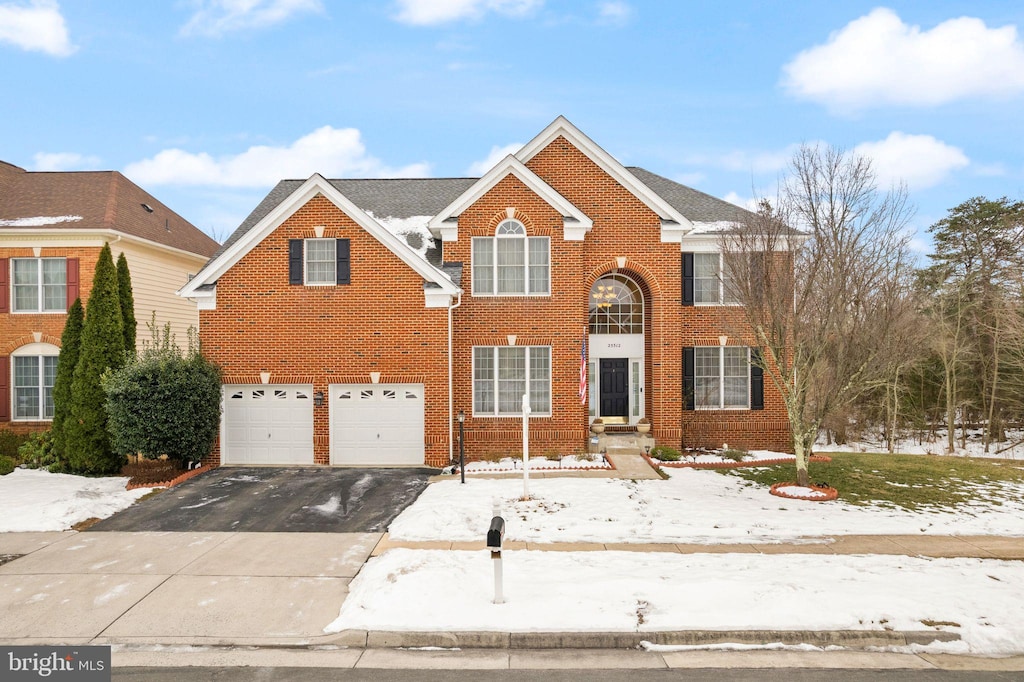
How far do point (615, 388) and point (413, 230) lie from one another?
7.91 m

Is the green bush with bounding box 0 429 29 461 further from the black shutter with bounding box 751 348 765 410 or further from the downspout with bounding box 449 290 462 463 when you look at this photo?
the black shutter with bounding box 751 348 765 410

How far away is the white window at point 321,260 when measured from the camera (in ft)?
51.9

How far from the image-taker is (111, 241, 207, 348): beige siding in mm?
19812

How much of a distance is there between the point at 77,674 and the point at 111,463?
11150 millimetres

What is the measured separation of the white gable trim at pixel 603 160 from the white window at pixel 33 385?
52.6 ft

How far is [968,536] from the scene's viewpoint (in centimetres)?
1009

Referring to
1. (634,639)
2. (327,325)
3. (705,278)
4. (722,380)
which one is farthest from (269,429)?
(705,278)

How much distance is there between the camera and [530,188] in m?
16.5

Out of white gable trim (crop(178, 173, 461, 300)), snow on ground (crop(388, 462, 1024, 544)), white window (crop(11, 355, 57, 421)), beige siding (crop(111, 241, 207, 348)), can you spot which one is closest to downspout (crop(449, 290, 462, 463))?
white gable trim (crop(178, 173, 461, 300))

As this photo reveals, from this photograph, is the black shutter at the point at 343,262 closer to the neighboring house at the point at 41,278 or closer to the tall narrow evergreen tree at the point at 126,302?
the tall narrow evergreen tree at the point at 126,302

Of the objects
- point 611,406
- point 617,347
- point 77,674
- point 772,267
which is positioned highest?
point 772,267

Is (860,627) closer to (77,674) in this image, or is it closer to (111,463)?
(77,674)

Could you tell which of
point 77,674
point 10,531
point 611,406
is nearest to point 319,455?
point 10,531

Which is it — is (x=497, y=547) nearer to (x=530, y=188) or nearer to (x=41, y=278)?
(x=530, y=188)
